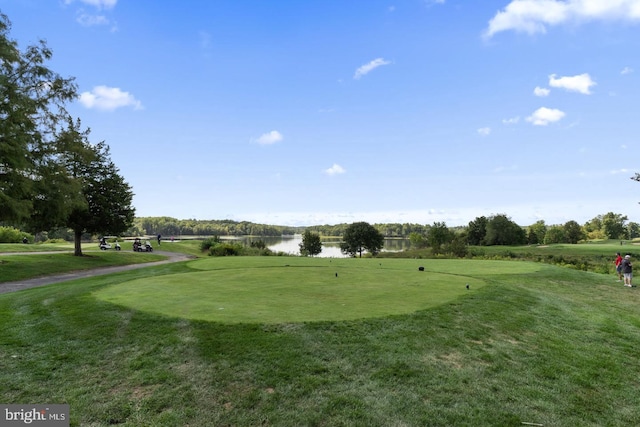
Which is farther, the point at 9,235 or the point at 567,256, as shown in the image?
the point at 567,256

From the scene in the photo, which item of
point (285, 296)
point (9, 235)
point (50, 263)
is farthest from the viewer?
point (9, 235)

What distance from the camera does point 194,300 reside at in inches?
361

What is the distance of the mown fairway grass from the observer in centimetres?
452

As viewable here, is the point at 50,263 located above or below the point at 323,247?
above

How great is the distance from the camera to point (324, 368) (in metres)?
5.66

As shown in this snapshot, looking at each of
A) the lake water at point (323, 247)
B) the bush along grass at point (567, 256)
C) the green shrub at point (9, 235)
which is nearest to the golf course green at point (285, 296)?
the bush along grass at point (567, 256)

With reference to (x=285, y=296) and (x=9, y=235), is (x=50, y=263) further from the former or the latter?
(x=9, y=235)
